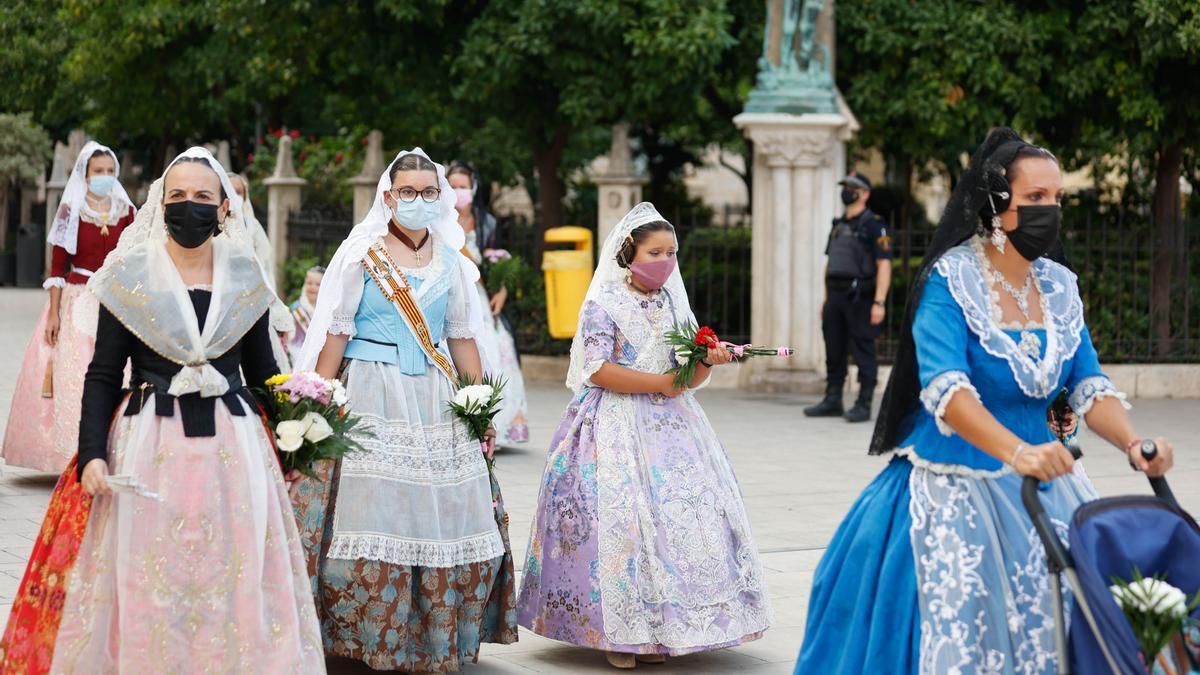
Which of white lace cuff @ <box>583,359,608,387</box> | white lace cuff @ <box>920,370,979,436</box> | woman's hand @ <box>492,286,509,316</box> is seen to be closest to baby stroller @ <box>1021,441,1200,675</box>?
white lace cuff @ <box>920,370,979,436</box>

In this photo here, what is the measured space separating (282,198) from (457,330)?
584 inches

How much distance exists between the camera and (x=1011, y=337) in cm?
461

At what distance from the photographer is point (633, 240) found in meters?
6.70

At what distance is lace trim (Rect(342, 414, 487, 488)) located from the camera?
19.9 ft

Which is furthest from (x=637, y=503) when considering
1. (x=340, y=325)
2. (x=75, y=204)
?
(x=75, y=204)

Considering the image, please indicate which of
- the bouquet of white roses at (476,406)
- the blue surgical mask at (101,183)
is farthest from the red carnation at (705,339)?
the blue surgical mask at (101,183)

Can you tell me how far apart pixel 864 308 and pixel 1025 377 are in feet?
30.6

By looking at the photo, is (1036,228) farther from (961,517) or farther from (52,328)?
(52,328)

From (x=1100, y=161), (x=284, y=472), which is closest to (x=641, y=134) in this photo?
(x=1100, y=161)

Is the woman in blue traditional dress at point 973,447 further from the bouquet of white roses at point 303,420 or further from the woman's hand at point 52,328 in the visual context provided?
the woman's hand at point 52,328

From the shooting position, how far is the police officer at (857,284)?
13.6 meters

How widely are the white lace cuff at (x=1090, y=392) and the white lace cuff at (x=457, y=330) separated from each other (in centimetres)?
244

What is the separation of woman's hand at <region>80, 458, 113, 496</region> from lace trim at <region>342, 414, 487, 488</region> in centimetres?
113

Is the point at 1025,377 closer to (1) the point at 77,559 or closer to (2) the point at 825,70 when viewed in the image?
(1) the point at 77,559
